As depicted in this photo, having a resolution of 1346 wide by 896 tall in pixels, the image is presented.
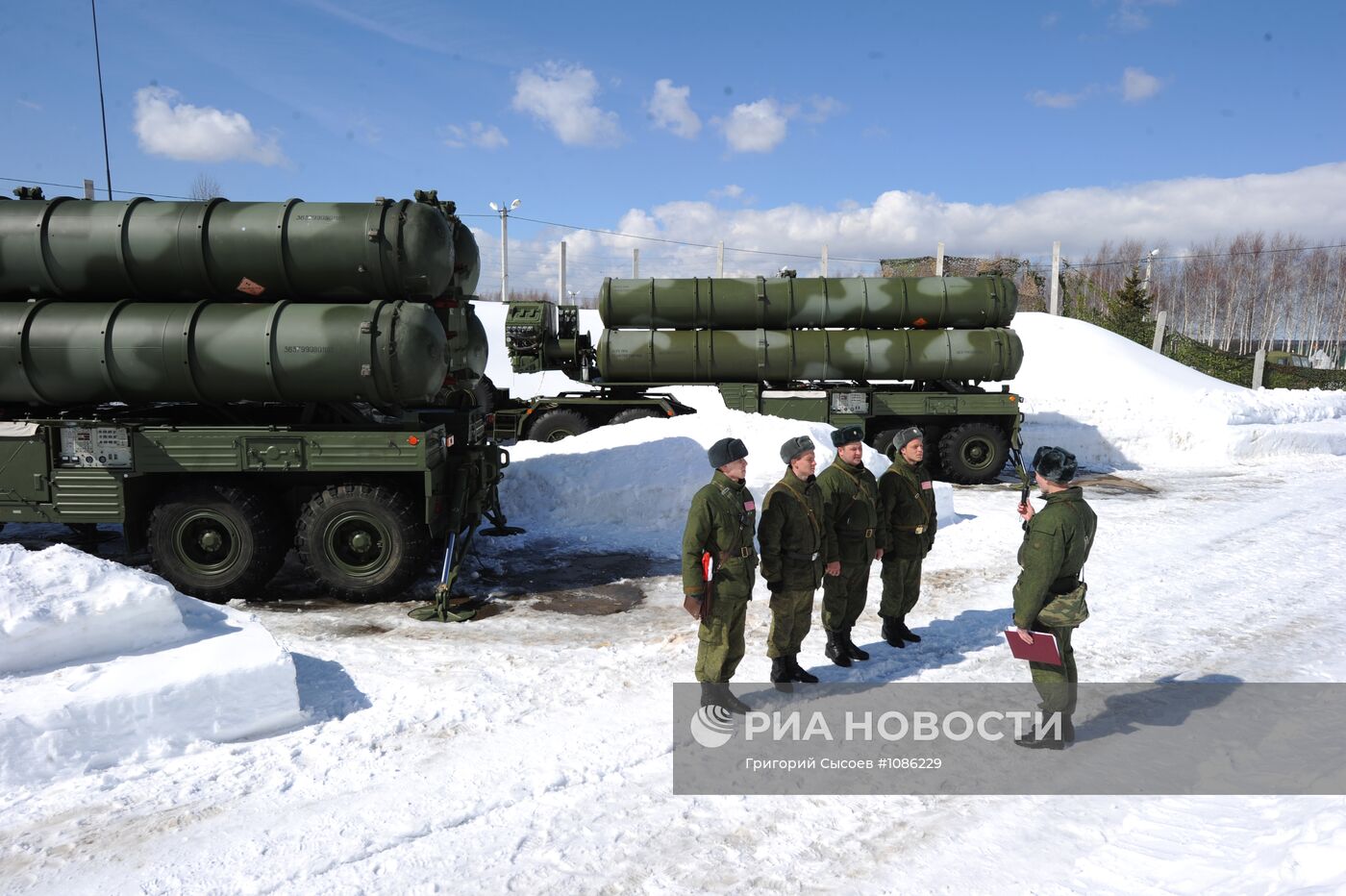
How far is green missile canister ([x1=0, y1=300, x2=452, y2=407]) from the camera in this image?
659 cm

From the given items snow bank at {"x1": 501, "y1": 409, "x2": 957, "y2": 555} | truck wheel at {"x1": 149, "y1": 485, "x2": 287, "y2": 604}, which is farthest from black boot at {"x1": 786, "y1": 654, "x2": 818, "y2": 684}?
truck wheel at {"x1": 149, "y1": 485, "x2": 287, "y2": 604}

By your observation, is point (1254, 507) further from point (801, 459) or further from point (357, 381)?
point (357, 381)

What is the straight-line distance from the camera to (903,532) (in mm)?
5906

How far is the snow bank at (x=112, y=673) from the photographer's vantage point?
13.4ft

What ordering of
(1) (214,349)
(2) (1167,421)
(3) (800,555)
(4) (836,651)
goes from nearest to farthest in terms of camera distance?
(3) (800,555), (4) (836,651), (1) (214,349), (2) (1167,421)

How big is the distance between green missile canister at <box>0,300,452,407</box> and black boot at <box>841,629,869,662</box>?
3971mm

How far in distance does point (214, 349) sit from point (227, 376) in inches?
9.1

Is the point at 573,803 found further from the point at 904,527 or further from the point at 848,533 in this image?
the point at 904,527

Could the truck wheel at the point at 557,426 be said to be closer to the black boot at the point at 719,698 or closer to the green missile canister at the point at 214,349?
the green missile canister at the point at 214,349

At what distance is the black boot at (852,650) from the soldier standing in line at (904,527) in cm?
41

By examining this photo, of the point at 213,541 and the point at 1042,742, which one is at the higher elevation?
the point at 213,541

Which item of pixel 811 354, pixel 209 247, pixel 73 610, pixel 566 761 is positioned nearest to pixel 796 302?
pixel 811 354

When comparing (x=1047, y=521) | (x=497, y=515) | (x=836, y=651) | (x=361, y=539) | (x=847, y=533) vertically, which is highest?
(x=1047, y=521)

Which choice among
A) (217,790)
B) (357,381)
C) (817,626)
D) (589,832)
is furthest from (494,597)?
(589,832)
